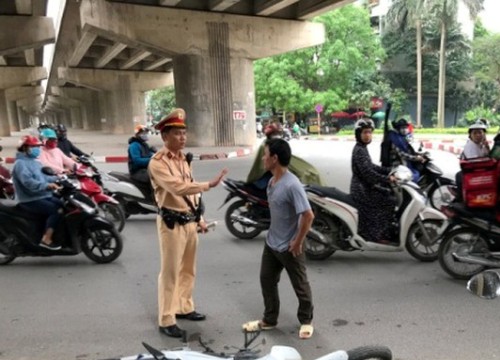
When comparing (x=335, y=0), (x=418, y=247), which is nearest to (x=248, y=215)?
(x=418, y=247)

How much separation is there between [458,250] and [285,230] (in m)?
2.19

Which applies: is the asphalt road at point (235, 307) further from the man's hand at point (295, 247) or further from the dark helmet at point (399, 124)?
the dark helmet at point (399, 124)

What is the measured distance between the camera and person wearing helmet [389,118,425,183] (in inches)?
318

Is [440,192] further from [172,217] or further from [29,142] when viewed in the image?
[29,142]

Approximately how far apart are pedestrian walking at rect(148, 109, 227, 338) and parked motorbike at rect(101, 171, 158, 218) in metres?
3.96

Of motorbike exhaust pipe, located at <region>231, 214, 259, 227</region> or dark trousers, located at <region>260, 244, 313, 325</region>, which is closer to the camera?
dark trousers, located at <region>260, 244, 313, 325</region>

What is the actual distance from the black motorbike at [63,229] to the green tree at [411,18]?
1458 inches

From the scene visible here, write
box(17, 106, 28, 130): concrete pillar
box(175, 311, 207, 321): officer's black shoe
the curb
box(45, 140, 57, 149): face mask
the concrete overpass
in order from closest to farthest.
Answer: box(175, 311, 207, 321): officer's black shoe → box(45, 140, 57, 149): face mask → the curb → the concrete overpass → box(17, 106, 28, 130): concrete pillar

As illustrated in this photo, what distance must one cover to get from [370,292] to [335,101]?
3483 cm

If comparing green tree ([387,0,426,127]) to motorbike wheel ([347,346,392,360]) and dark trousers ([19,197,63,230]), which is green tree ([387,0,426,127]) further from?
motorbike wheel ([347,346,392,360])

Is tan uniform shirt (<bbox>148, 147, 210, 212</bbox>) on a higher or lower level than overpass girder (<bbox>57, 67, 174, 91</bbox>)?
lower

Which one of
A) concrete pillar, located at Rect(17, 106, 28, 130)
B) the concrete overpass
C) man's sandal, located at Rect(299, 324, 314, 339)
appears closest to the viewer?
man's sandal, located at Rect(299, 324, 314, 339)

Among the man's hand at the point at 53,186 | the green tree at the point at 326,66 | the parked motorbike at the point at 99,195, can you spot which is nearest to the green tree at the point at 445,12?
the green tree at the point at 326,66

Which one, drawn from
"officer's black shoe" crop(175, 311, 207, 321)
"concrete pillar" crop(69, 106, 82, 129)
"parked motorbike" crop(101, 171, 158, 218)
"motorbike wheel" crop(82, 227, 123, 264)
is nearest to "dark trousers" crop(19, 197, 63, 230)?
"motorbike wheel" crop(82, 227, 123, 264)
